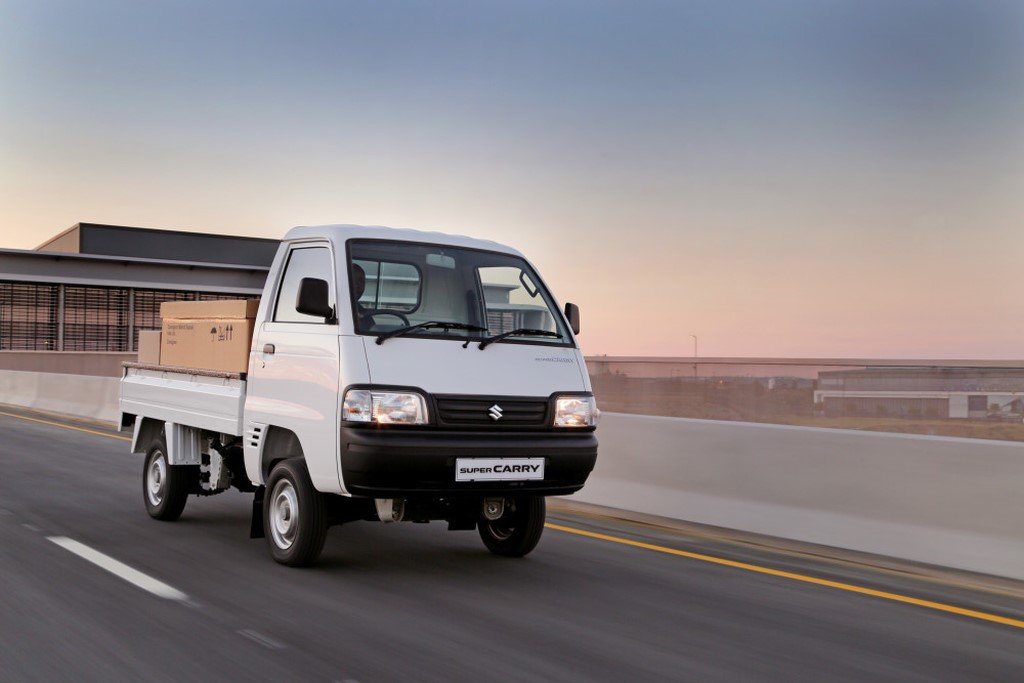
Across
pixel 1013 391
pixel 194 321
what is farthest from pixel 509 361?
pixel 1013 391

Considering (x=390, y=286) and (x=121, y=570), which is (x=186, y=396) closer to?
(x=121, y=570)

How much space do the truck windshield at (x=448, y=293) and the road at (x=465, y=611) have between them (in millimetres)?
1620

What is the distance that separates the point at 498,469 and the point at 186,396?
3.07 m

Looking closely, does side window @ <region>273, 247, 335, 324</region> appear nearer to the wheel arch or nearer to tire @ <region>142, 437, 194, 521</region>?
the wheel arch

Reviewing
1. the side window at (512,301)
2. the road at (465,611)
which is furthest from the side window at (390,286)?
the road at (465,611)

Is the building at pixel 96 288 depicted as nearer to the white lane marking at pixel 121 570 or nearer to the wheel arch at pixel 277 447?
the white lane marking at pixel 121 570

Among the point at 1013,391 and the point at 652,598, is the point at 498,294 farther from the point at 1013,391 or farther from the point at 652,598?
the point at 1013,391

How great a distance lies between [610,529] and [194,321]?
3.80m

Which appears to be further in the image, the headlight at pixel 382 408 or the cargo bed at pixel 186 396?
the cargo bed at pixel 186 396

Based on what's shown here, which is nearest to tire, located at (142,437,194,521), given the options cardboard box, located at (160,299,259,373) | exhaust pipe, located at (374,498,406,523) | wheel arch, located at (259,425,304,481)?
cardboard box, located at (160,299,259,373)

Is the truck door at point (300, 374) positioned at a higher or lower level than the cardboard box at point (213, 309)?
lower

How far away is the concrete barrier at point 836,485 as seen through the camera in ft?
25.8

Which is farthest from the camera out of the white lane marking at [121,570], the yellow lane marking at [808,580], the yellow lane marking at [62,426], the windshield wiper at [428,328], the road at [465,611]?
the yellow lane marking at [62,426]

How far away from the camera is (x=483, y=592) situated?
708cm
